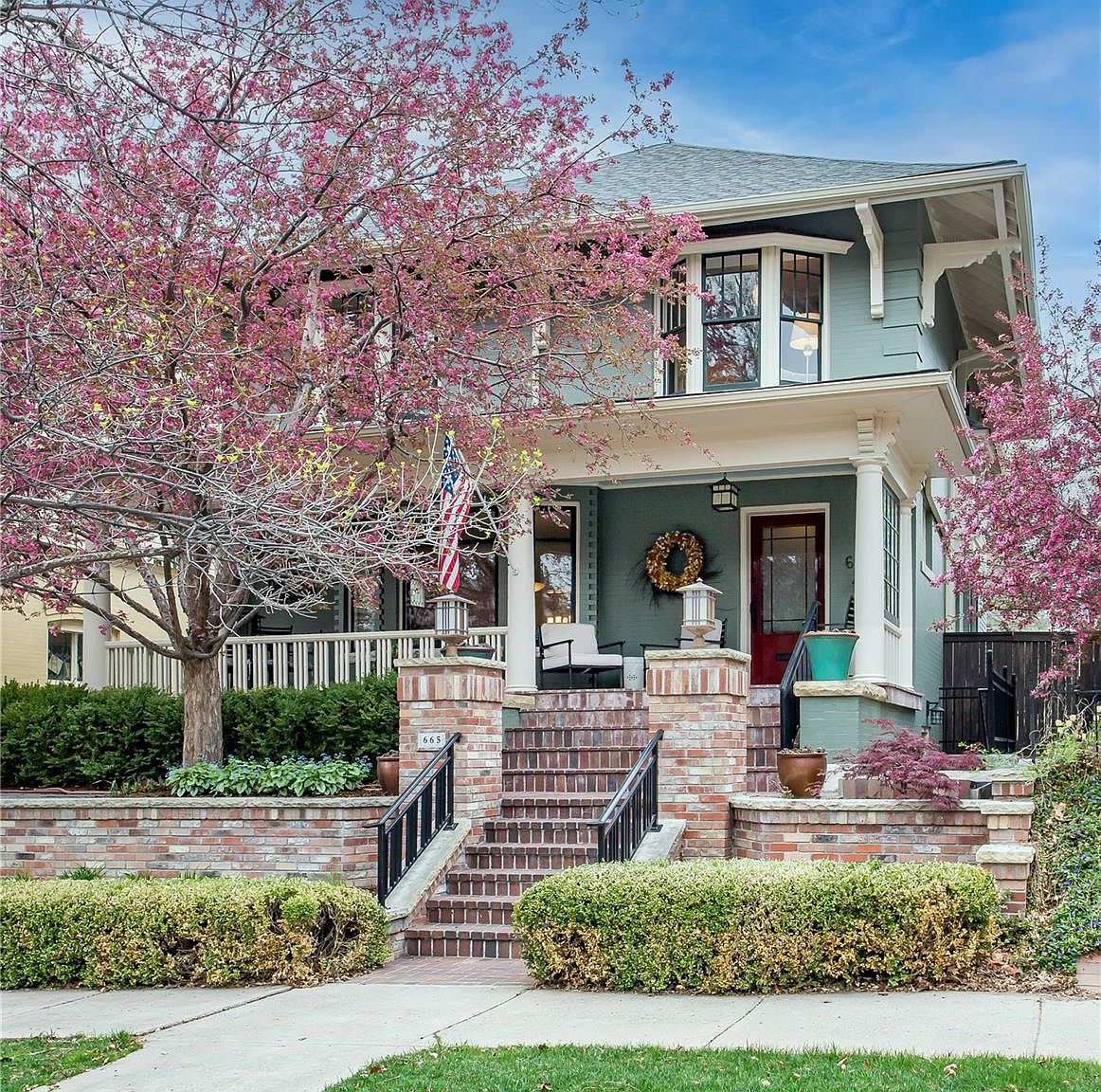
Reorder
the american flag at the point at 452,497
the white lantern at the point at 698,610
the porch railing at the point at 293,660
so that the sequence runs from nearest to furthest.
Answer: the white lantern at the point at 698,610, the american flag at the point at 452,497, the porch railing at the point at 293,660

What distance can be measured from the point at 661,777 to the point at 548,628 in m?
5.51

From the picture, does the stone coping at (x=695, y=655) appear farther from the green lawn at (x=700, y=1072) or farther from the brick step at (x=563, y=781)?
the green lawn at (x=700, y=1072)

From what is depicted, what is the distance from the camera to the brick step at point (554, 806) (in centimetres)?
988

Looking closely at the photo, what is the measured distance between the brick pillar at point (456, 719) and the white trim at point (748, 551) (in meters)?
5.37

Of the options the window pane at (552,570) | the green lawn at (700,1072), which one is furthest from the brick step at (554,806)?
the window pane at (552,570)

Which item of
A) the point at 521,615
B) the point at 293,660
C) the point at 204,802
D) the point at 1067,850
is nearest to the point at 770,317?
the point at 521,615

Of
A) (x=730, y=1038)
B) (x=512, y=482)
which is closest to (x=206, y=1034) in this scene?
(x=730, y=1038)

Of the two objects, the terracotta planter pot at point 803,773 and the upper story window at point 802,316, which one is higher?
the upper story window at point 802,316

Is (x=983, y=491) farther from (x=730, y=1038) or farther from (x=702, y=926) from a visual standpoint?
(x=730, y=1038)

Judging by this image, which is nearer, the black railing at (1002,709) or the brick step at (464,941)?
the brick step at (464,941)

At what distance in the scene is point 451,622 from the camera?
9.76m

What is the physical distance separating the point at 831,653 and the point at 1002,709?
401cm

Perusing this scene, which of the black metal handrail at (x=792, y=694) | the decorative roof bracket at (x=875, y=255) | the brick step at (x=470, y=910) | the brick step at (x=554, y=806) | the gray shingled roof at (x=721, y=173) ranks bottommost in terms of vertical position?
the brick step at (x=470, y=910)

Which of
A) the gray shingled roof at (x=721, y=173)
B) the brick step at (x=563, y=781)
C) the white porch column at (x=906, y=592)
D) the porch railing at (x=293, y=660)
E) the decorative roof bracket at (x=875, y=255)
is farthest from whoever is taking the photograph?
the white porch column at (x=906, y=592)
